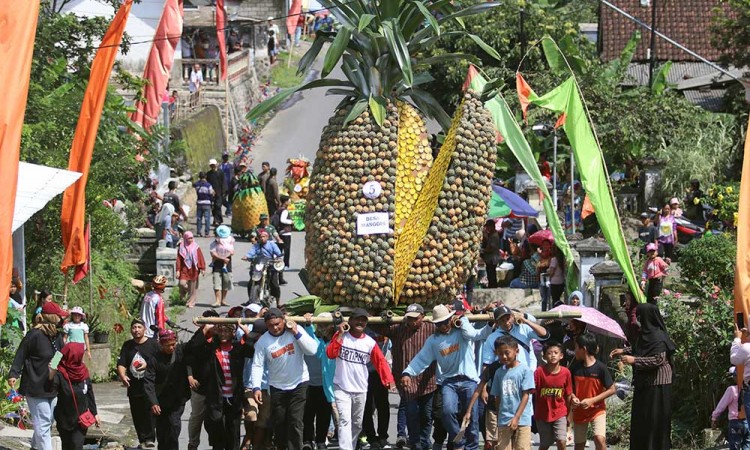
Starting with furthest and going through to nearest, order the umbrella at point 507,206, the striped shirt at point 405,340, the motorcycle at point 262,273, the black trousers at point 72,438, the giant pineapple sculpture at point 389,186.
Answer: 1. the umbrella at point 507,206
2. the motorcycle at point 262,273
3. the giant pineapple sculpture at point 389,186
4. the striped shirt at point 405,340
5. the black trousers at point 72,438

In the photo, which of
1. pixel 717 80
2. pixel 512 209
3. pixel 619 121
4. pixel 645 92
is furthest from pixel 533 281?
pixel 717 80

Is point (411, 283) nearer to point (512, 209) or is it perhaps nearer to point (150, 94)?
point (512, 209)

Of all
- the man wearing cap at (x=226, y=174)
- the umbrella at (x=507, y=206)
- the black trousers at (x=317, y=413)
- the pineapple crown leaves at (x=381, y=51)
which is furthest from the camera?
the man wearing cap at (x=226, y=174)

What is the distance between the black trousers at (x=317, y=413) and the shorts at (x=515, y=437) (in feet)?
7.71

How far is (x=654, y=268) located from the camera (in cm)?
2156

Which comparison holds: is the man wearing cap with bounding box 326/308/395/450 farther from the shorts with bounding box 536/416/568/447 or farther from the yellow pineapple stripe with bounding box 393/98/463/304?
the yellow pineapple stripe with bounding box 393/98/463/304

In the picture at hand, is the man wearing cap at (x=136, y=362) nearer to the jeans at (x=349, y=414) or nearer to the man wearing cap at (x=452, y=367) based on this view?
the jeans at (x=349, y=414)

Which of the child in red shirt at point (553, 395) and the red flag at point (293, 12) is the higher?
the red flag at point (293, 12)

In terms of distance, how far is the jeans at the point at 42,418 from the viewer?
50.8ft

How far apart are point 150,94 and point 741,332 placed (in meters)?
16.4

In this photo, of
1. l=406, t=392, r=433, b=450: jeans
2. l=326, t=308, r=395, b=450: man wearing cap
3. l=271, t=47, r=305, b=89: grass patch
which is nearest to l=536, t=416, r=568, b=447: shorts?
l=406, t=392, r=433, b=450: jeans

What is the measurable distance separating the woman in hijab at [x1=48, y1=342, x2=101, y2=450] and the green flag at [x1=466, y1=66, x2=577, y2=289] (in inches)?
255

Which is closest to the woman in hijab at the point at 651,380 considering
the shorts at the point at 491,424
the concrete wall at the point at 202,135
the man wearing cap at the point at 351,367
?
the shorts at the point at 491,424

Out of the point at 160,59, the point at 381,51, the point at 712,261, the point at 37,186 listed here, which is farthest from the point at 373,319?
the point at 160,59
